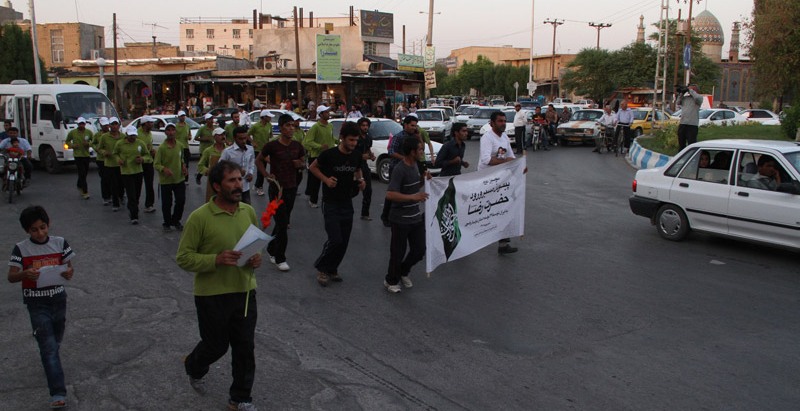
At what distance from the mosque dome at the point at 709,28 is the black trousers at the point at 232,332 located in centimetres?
8257

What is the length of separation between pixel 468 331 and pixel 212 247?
8.80 ft

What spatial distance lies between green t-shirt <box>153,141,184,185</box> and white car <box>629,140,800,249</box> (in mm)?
7101

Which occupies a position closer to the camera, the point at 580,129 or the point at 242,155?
the point at 242,155

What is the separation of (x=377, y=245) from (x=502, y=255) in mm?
1805

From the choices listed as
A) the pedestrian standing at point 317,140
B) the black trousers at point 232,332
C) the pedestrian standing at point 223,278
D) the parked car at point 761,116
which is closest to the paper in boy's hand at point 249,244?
the pedestrian standing at point 223,278

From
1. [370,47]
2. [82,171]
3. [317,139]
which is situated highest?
[370,47]

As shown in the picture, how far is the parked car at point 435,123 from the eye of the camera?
94.0 feet

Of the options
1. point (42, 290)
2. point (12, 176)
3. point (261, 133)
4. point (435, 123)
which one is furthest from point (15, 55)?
point (42, 290)

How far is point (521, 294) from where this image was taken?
7.12 metres

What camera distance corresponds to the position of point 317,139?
492 inches

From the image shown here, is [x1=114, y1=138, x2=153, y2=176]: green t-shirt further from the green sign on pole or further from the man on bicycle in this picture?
the green sign on pole

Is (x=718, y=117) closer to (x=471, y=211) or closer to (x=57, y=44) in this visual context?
(x=471, y=211)

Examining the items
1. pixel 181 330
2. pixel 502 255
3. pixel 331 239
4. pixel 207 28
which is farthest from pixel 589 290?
pixel 207 28

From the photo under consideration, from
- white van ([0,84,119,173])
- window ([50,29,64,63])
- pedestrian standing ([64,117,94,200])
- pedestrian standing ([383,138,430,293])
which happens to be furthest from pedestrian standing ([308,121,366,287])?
window ([50,29,64,63])
